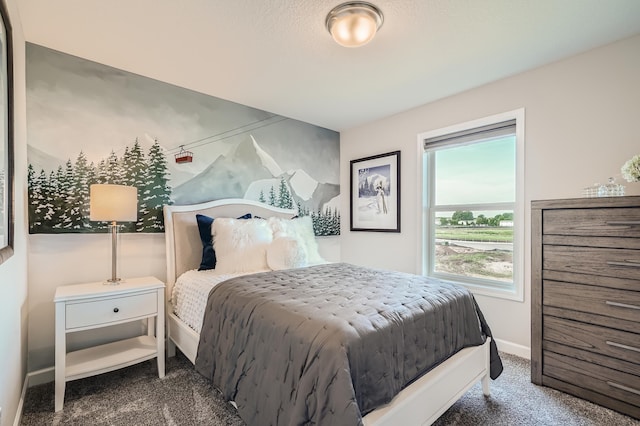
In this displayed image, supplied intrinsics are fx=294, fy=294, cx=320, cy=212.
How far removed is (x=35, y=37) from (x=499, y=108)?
365cm

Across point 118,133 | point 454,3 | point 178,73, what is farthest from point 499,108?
point 118,133

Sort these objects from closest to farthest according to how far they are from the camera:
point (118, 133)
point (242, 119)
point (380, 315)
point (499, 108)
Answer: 1. point (380, 315)
2. point (118, 133)
3. point (499, 108)
4. point (242, 119)

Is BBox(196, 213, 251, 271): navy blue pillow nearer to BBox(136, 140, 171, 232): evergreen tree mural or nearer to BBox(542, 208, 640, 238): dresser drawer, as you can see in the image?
BBox(136, 140, 171, 232): evergreen tree mural

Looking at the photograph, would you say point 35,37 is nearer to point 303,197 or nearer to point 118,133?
point 118,133

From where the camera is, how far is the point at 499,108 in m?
2.66

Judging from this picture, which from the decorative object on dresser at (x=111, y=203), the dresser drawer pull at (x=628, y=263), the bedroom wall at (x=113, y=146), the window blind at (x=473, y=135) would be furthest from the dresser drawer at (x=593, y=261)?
the decorative object on dresser at (x=111, y=203)

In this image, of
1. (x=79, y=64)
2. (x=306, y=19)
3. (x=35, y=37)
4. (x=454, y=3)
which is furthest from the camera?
(x=79, y=64)

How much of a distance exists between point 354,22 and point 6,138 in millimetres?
1951

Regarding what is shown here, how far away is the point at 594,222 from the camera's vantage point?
1845 millimetres

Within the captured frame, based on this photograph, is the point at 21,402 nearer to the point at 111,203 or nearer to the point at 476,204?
the point at 111,203

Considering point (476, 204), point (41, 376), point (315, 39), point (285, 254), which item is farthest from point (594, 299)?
point (41, 376)

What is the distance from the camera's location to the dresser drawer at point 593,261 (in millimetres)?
1720

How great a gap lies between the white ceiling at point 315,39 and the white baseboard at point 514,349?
2344 mm

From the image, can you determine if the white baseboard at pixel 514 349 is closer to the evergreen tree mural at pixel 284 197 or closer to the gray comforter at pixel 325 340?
the gray comforter at pixel 325 340
